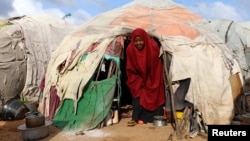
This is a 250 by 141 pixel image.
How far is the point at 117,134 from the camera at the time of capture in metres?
5.77

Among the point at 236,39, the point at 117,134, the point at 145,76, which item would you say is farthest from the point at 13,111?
the point at 236,39

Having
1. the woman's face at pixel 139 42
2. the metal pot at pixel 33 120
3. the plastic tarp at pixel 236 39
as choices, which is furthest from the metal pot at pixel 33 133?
the plastic tarp at pixel 236 39

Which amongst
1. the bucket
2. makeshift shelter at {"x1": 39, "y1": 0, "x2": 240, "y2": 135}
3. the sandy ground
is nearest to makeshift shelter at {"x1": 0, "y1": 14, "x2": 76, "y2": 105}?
the bucket

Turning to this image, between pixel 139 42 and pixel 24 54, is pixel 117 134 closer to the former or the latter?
pixel 139 42

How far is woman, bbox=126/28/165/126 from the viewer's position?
6312mm

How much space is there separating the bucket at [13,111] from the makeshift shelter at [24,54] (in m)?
0.77

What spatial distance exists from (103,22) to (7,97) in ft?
10.2

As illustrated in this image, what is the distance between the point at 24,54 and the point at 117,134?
4.17 metres

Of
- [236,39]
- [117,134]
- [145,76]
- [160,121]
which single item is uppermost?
[236,39]

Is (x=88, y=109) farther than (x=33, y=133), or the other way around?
(x=88, y=109)

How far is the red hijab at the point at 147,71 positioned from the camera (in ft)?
20.7

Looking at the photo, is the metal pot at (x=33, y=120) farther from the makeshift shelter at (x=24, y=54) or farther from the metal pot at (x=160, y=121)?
the makeshift shelter at (x=24, y=54)

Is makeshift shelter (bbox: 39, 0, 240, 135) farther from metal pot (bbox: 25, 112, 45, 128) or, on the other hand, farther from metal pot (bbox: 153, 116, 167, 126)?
metal pot (bbox: 25, 112, 45, 128)

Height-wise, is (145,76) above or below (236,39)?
below
